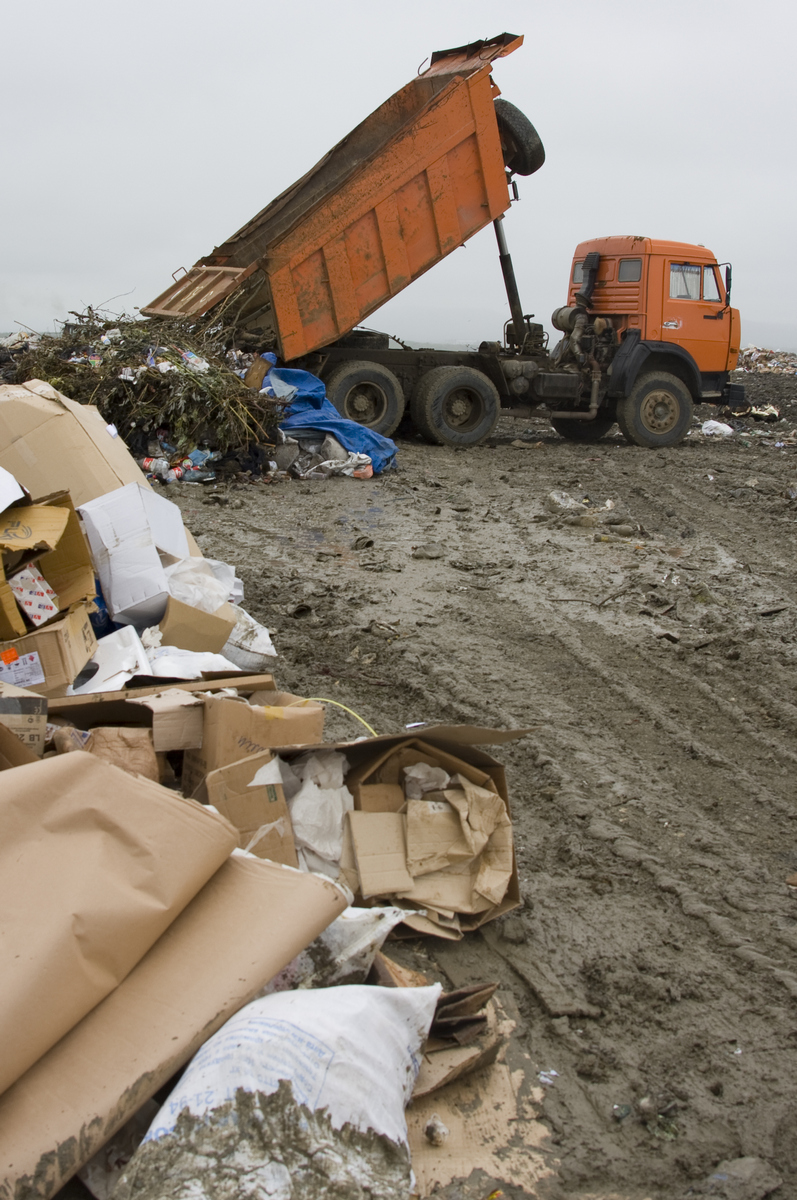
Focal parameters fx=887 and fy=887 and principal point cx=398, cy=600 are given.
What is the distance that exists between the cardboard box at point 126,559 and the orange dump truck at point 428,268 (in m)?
5.95

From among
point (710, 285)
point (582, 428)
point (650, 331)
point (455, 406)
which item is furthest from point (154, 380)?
point (710, 285)

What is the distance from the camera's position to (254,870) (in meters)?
1.98

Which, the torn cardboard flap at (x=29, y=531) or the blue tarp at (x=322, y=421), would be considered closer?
the torn cardboard flap at (x=29, y=531)

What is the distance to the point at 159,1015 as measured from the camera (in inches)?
65.7

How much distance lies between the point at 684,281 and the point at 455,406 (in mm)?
3204

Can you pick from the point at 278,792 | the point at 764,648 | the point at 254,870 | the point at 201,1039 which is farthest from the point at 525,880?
the point at 764,648

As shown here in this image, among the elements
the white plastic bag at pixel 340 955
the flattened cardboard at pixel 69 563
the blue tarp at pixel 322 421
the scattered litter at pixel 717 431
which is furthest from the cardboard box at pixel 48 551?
the scattered litter at pixel 717 431

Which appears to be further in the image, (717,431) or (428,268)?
(717,431)

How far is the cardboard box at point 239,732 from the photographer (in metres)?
2.62

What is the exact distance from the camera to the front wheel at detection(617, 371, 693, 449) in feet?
36.2

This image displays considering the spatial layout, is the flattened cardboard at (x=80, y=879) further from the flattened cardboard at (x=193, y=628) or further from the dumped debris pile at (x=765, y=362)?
the dumped debris pile at (x=765, y=362)

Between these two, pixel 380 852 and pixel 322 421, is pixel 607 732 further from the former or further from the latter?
pixel 322 421

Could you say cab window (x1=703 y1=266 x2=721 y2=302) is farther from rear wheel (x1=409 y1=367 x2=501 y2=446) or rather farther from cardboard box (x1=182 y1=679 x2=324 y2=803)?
cardboard box (x1=182 y1=679 x2=324 y2=803)

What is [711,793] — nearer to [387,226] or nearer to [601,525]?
[601,525]
